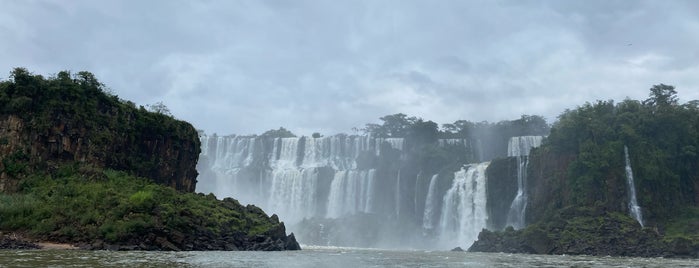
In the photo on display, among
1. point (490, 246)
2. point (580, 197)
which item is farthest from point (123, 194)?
point (580, 197)

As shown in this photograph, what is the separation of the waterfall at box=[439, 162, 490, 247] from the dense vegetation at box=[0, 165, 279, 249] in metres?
30.3

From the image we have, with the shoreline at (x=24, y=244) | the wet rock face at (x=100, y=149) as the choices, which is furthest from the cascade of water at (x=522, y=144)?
the shoreline at (x=24, y=244)

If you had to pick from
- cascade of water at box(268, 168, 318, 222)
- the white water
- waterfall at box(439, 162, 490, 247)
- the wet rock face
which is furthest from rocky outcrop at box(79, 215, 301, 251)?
cascade of water at box(268, 168, 318, 222)

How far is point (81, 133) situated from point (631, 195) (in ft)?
178

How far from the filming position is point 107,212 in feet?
155

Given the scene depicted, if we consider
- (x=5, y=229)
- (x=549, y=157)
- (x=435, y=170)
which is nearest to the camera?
(x=5, y=229)

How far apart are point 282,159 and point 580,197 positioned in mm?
53926

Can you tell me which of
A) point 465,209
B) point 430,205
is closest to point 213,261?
point 465,209

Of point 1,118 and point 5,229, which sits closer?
→ point 5,229

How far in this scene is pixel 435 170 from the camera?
95250mm

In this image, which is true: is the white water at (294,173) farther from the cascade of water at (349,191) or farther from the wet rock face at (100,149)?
the wet rock face at (100,149)

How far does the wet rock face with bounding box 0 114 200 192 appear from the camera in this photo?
2126 inches

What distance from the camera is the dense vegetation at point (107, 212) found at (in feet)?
149

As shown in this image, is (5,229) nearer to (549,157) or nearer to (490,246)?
(490,246)
